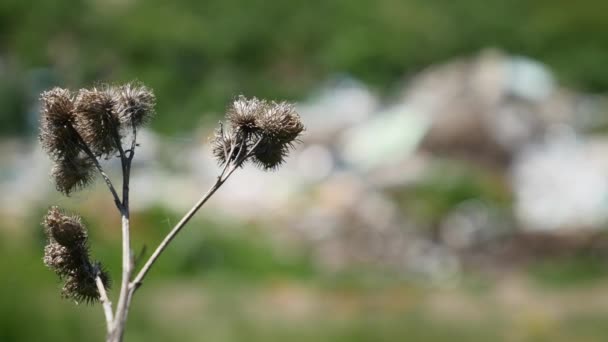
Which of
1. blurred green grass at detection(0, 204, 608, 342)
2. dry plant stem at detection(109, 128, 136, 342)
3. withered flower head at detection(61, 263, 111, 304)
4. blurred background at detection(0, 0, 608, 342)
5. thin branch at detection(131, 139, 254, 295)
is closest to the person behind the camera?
dry plant stem at detection(109, 128, 136, 342)

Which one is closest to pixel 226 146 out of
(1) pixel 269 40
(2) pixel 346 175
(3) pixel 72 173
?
(3) pixel 72 173

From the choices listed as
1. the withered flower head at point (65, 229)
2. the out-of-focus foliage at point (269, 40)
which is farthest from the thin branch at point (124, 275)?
the out-of-focus foliage at point (269, 40)

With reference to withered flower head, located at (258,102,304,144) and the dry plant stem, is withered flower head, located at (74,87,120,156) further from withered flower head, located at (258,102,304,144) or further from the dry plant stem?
withered flower head, located at (258,102,304,144)

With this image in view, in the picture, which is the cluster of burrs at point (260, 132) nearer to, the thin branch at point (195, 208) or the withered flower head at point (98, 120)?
the thin branch at point (195, 208)

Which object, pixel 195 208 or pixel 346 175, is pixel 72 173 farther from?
pixel 346 175

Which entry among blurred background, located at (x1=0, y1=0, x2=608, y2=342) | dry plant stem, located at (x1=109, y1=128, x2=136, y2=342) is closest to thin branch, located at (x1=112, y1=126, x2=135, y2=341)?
dry plant stem, located at (x1=109, y1=128, x2=136, y2=342)

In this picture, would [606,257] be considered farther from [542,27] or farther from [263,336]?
[542,27]

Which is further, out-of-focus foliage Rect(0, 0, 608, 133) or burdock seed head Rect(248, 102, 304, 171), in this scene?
out-of-focus foliage Rect(0, 0, 608, 133)
